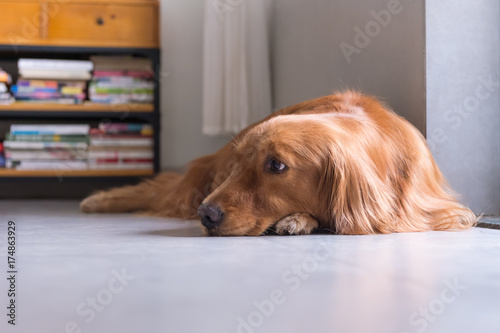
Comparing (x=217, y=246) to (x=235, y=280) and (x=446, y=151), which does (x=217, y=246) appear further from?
(x=446, y=151)

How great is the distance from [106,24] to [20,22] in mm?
507

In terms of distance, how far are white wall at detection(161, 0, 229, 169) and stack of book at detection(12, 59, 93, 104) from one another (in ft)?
2.15

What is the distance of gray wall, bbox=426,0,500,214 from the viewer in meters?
2.05

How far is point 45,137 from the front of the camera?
3.76 meters

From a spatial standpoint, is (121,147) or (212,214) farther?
(121,147)

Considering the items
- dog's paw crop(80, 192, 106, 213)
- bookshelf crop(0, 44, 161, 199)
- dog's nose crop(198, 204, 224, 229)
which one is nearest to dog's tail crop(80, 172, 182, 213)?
dog's paw crop(80, 192, 106, 213)

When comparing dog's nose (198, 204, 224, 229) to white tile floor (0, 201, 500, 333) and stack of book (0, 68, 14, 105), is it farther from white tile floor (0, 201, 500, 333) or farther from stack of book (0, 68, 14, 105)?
stack of book (0, 68, 14, 105)

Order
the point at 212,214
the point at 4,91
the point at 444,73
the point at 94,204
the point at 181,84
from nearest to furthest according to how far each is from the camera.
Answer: the point at 212,214 → the point at 444,73 → the point at 94,204 → the point at 4,91 → the point at 181,84

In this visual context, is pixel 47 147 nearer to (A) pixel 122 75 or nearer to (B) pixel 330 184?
(A) pixel 122 75

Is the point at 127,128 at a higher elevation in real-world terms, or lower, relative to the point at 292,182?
higher

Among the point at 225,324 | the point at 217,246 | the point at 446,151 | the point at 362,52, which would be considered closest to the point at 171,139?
the point at 362,52

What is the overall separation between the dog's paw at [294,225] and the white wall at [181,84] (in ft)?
8.71

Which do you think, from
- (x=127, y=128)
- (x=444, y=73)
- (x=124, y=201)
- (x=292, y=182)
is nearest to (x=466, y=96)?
(x=444, y=73)

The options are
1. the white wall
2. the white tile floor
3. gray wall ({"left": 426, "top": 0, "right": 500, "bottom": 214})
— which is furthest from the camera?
the white wall
